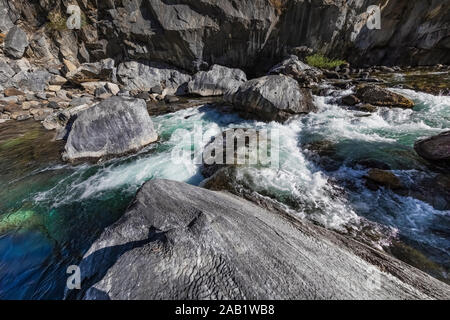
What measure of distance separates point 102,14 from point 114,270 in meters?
18.4

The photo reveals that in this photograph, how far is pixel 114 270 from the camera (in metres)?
1.58

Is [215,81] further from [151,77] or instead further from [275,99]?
[275,99]

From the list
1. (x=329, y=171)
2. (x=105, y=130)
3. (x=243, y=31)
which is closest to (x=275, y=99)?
(x=329, y=171)

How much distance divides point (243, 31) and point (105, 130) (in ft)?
43.1

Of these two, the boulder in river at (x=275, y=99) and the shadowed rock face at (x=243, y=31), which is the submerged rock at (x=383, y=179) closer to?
the boulder in river at (x=275, y=99)

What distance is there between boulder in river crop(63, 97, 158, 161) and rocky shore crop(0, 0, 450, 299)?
0.11 feet

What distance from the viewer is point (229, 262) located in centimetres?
165

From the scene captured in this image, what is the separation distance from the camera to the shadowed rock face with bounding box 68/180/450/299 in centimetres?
146

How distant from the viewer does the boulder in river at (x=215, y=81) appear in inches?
469

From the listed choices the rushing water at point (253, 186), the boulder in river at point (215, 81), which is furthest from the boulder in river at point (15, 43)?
the boulder in river at point (215, 81)

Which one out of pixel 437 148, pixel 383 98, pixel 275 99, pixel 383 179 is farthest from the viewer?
pixel 275 99

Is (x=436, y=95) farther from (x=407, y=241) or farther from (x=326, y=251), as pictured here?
(x=326, y=251)
